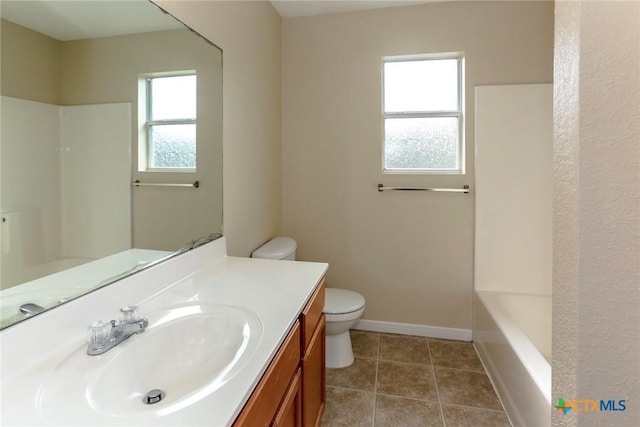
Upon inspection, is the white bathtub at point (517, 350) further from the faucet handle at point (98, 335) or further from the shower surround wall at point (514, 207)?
the faucet handle at point (98, 335)

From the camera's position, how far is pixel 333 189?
2.63 meters

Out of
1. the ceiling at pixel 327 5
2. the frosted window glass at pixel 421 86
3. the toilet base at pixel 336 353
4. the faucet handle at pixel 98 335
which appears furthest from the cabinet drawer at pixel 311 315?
the ceiling at pixel 327 5

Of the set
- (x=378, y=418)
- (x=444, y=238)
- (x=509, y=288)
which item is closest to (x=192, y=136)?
(x=378, y=418)

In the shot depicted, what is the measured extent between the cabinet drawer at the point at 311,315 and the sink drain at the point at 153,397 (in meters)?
0.49

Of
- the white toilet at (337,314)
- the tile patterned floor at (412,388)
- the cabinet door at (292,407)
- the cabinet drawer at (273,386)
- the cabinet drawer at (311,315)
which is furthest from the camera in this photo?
the white toilet at (337,314)

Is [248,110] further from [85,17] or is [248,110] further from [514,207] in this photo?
[514,207]

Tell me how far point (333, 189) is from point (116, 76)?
68.8 inches

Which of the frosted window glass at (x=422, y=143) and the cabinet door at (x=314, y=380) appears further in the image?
the frosted window glass at (x=422, y=143)

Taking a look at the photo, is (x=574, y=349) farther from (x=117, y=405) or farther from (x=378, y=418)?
(x=378, y=418)

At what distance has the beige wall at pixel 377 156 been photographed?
2.34m

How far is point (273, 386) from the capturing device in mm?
891

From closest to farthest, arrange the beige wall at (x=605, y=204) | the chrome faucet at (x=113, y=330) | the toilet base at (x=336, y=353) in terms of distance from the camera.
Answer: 1. the beige wall at (x=605, y=204)
2. the chrome faucet at (x=113, y=330)
3. the toilet base at (x=336, y=353)

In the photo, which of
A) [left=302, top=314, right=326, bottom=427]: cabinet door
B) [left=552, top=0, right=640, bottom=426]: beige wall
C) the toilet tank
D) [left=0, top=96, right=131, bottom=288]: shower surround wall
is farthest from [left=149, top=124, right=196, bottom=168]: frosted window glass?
[left=552, top=0, right=640, bottom=426]: beige wall

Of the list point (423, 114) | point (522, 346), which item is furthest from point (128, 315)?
point (423, 114)
